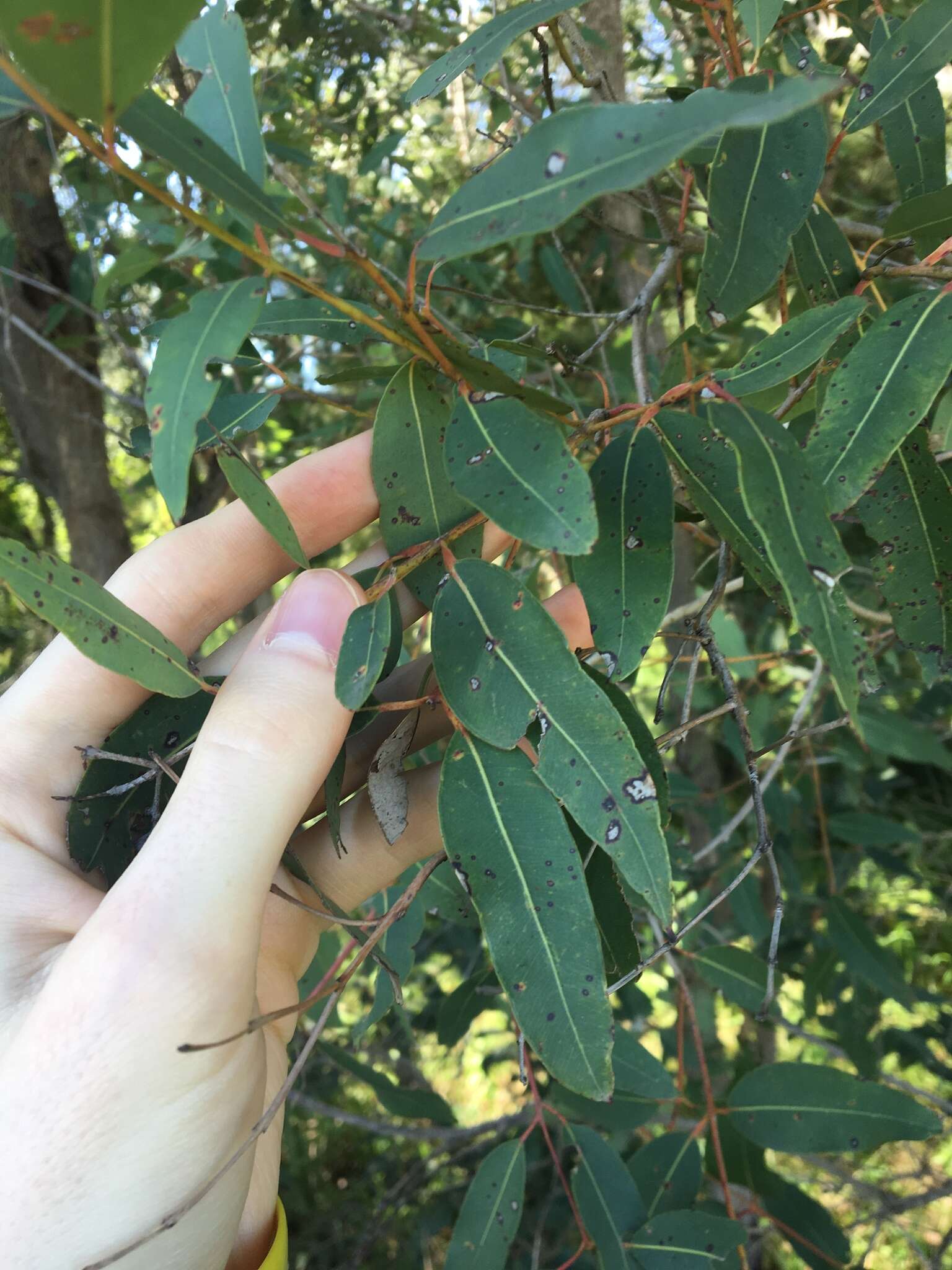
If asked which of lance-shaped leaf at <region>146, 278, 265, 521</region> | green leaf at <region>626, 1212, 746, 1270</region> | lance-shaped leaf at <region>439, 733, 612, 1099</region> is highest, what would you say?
lance-shaped leaf at <region>146, 278, 265, 521</region>

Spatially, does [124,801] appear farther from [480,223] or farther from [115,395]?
[115,395]

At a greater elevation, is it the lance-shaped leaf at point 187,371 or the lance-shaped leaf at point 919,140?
the lance-shaped leaf at point 187,371

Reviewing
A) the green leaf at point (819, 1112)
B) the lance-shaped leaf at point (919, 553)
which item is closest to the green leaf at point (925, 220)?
the lance-shaped leaf at point (919, 553)

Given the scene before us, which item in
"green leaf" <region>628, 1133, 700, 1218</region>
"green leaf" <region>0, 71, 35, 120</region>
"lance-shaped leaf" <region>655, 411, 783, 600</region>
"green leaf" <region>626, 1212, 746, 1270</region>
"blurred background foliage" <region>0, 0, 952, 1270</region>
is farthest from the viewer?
"blurred background foliage" <region>0, 0, 952, 1270</region>

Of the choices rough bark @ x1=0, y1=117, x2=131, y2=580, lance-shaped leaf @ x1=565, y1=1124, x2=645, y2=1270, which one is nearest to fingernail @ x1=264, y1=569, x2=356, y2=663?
lance-shaped leaf @ x1=565, y1=1124, x2=645, y2=1270

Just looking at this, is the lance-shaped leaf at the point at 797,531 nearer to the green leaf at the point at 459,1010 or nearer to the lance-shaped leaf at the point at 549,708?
the lance-shaped leaf at the point at 549,708

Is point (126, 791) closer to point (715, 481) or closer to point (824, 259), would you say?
point (715, 481)

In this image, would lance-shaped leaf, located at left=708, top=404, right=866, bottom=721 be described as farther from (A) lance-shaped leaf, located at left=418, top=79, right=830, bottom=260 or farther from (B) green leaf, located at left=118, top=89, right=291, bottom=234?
(B) green leaf, located at left=118, top=89, right=291, bottom=234
